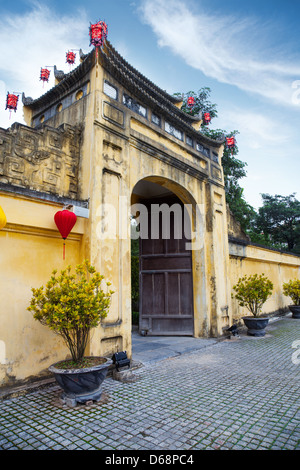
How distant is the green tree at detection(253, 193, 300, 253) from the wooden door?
19012mm

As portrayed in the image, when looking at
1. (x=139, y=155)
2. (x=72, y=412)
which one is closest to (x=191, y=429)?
(x=72, y=412)

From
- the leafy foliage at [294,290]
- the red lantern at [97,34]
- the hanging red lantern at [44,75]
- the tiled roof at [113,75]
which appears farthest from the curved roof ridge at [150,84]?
the leafy foliage at [294,290]

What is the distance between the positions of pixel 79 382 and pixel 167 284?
4722 millimetres

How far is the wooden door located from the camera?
7.63 m

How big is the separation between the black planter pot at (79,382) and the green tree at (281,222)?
23.7m

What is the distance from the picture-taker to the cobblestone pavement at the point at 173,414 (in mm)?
2562

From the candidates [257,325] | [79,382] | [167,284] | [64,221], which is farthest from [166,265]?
[79,382]

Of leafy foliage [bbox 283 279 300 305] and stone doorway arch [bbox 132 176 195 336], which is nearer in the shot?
stone doorway arch [bbox 132 176 195 336]

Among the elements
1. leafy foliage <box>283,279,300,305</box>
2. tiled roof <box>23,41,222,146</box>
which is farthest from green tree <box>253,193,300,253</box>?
tiled roof <box>23,41,222,146</box>

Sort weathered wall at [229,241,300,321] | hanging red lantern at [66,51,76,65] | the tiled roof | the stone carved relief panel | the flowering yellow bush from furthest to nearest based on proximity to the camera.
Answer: weathered wall at [229,241,300,321] → hanging red lantern at [66,51,76,65] → the tiled roof → the stone carved relief panel → the flowering yellow bush

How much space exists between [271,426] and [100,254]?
3.04m

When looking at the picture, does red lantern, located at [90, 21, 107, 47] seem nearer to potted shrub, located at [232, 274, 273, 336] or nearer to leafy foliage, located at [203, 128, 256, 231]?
potted shrub, located at [232, 274, 273, 336]

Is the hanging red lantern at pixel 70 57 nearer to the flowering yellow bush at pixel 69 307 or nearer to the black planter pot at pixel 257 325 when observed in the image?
the flowering yellow bush at pixel 69 307
